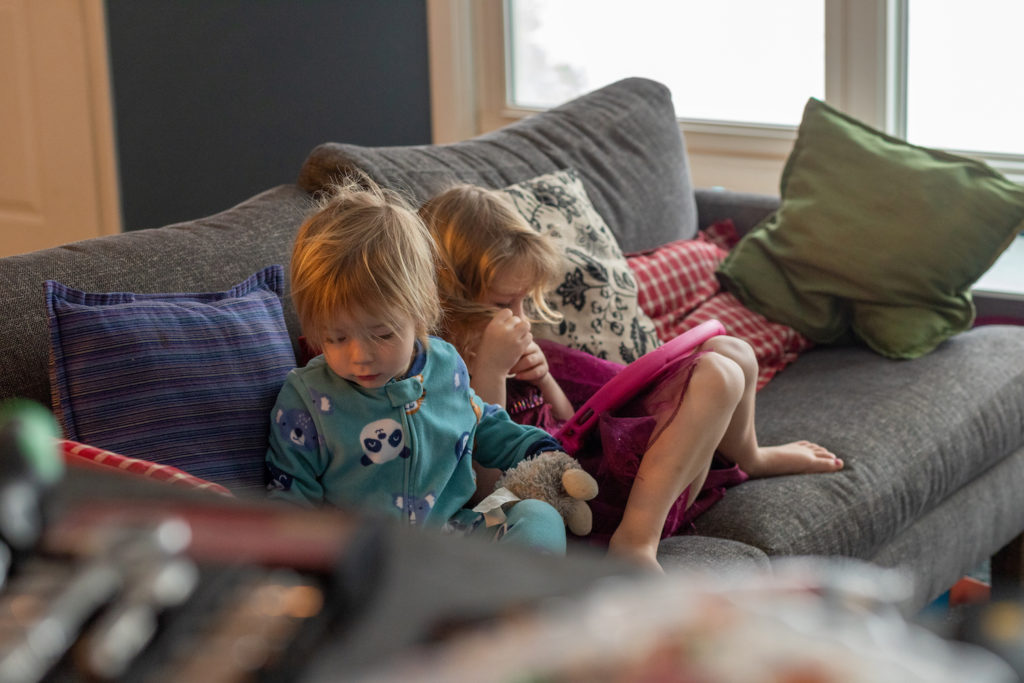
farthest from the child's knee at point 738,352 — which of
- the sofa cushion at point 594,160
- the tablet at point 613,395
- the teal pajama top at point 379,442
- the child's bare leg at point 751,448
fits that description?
the sofa cushion at point 594,160

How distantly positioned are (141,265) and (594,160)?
3.59 feet

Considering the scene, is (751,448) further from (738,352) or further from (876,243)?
(876,243)

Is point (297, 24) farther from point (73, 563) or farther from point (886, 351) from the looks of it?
point (73, 563)

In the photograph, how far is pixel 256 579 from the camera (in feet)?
0.99

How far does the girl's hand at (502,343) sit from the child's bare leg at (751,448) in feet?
1.07

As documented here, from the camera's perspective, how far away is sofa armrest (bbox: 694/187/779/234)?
2557 mm

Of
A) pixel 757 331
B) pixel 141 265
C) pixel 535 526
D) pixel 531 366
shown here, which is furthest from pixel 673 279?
pixel 141 265

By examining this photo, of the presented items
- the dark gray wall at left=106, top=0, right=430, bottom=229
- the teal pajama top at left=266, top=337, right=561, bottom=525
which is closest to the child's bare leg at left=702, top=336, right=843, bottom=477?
the teal pajama top at left=266, top=337, right=561, bottom=525

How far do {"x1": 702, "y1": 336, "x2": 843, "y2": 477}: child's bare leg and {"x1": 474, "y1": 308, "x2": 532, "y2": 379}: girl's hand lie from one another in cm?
32

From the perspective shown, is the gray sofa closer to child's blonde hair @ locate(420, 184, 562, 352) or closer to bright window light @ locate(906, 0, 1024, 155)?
child's blonde hair @ locate(420, 184, 562, 352)

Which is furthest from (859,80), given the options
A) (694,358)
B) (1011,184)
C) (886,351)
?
(694,358)

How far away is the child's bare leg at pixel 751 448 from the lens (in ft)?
5.50

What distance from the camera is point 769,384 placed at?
2154mm

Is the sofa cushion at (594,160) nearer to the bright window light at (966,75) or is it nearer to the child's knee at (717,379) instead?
the child's knee at (717,379)
